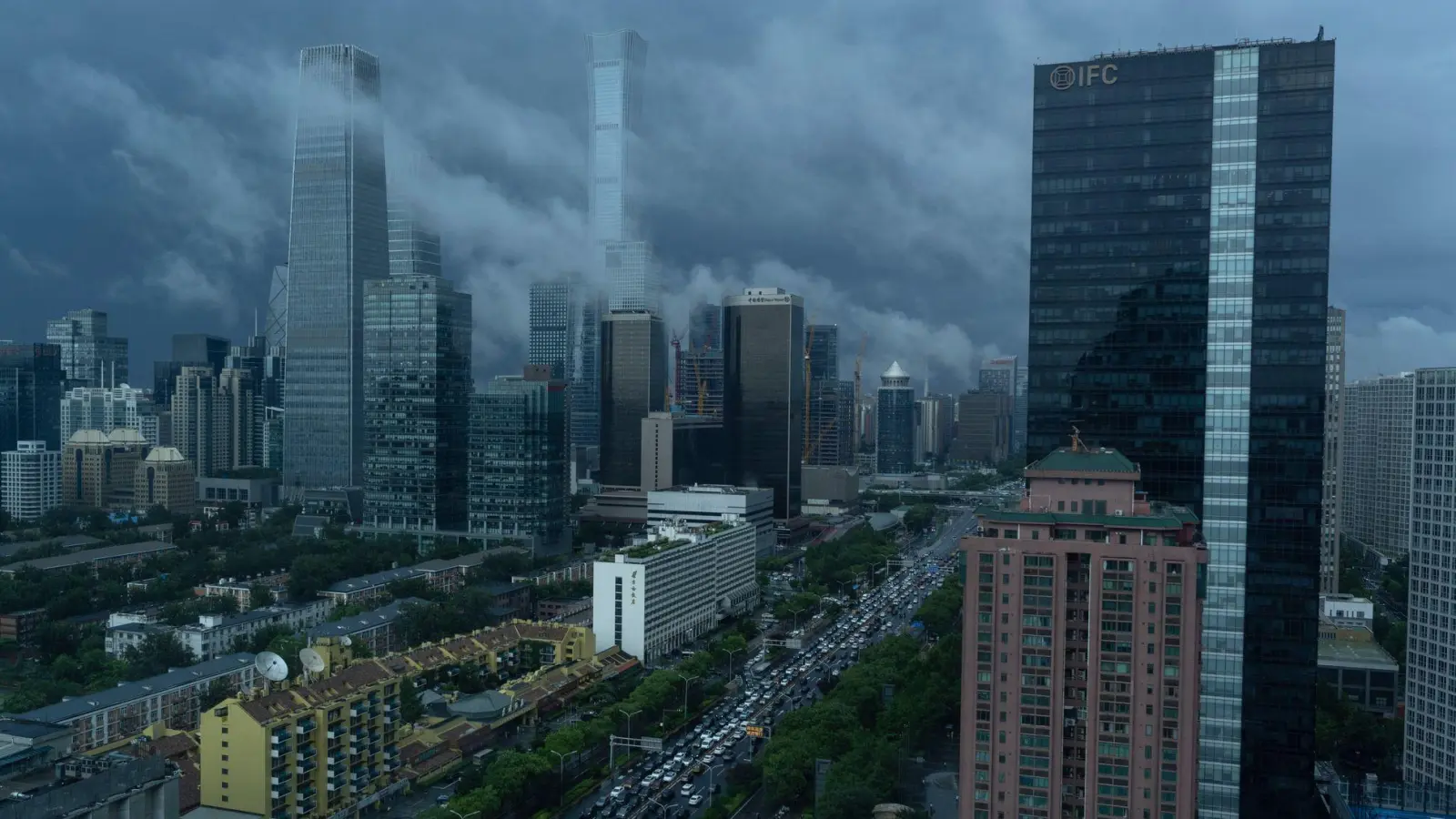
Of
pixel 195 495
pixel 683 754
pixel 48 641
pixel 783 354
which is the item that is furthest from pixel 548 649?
pixel 195 495

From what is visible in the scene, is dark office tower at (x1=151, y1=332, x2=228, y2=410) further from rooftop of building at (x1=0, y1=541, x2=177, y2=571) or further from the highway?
the highway

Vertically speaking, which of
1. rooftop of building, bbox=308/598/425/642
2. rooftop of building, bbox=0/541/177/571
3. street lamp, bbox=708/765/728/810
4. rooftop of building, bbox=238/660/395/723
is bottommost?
street lamp, bbox=708/765/728/810

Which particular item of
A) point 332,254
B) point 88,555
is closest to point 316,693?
point 88,555

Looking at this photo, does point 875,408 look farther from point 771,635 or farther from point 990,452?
point 771,635

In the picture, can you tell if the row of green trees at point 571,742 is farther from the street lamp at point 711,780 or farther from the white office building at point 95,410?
the white office building at point 95,410

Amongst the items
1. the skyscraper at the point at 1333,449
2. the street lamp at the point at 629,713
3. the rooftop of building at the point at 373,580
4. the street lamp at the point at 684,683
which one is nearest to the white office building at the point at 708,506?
the rooftop of building at the point at 373,580

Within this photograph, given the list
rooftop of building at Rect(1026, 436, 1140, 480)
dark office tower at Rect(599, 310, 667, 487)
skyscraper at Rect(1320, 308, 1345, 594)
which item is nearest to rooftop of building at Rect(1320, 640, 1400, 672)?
skyscraper at Rect(1320, 308, 1345, 594)
